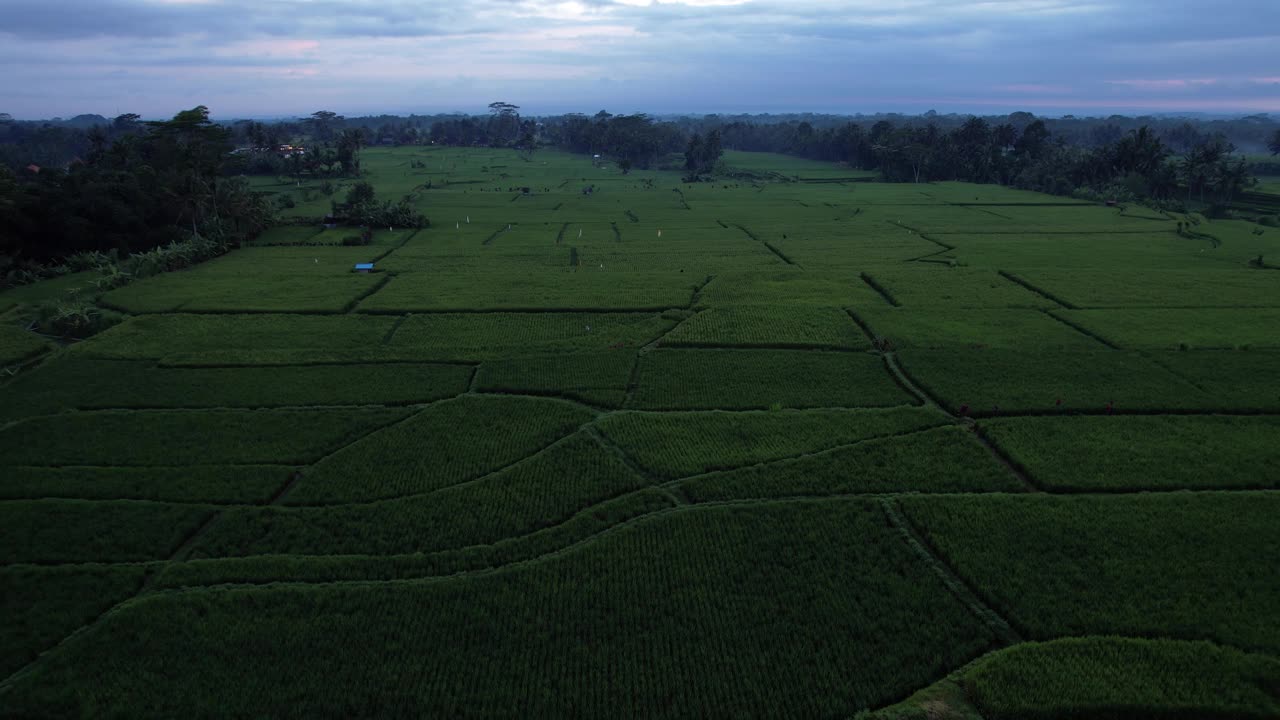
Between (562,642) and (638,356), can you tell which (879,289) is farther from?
(562,642)

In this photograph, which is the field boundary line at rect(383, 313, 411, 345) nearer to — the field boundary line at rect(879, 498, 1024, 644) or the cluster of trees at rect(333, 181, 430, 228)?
the field boundary line at rect(879, 498, 1024, 644)

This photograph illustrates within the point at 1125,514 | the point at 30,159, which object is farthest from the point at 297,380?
the point at 30,159

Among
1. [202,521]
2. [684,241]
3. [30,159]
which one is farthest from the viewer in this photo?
[30,159]

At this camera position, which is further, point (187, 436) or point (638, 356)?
point (638, 356)

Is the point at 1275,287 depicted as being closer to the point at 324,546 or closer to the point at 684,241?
the point at 684,241

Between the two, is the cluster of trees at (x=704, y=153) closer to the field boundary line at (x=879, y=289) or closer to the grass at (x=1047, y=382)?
the field boundary line at (x=879, y=289)

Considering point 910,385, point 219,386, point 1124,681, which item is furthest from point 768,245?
point 1124,681

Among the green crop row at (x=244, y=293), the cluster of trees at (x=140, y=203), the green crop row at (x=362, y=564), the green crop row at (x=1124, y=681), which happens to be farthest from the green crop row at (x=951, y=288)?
the cluster of trees at (x=140, y=203)
